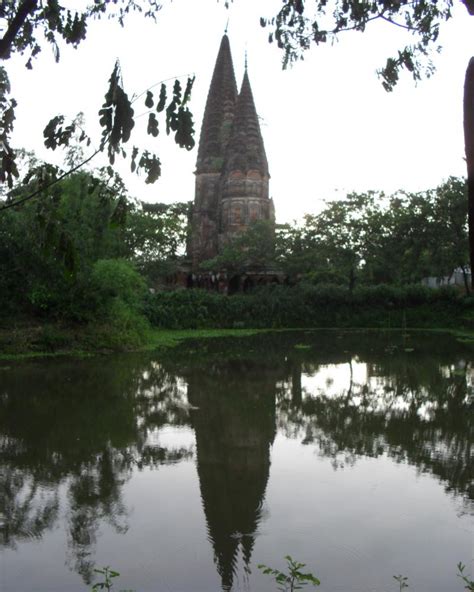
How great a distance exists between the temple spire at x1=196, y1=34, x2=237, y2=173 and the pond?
2792 centimetres

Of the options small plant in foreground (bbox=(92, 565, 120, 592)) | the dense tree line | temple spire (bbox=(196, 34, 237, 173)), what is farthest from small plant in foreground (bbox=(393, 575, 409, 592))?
temple spire (bbox=(196, 34, 237, 173))

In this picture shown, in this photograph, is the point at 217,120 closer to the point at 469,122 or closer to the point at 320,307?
the point at 320,307

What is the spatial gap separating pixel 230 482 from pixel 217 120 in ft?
116

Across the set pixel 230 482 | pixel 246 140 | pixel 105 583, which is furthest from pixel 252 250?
pixel 105 583

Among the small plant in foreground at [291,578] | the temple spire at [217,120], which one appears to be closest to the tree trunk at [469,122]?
the small plant in foreground at [291,578]

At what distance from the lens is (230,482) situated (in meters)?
6.28

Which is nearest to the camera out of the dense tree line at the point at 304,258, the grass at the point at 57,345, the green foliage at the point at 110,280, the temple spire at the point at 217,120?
the grass at the point at 57,345

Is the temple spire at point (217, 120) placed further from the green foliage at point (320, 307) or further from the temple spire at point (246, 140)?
the green foliage at point (320, 307)

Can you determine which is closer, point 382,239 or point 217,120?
point 382,239

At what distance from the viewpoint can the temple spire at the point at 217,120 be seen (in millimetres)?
38906

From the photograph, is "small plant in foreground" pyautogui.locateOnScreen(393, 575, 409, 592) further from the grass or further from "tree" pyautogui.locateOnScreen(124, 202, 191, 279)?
"tree" pyautogui.locateOnScreen(124, 202, 191, 279)

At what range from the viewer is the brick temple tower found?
116 feet

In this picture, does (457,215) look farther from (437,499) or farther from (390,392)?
(437,499)

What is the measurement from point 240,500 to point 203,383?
7.00 m
